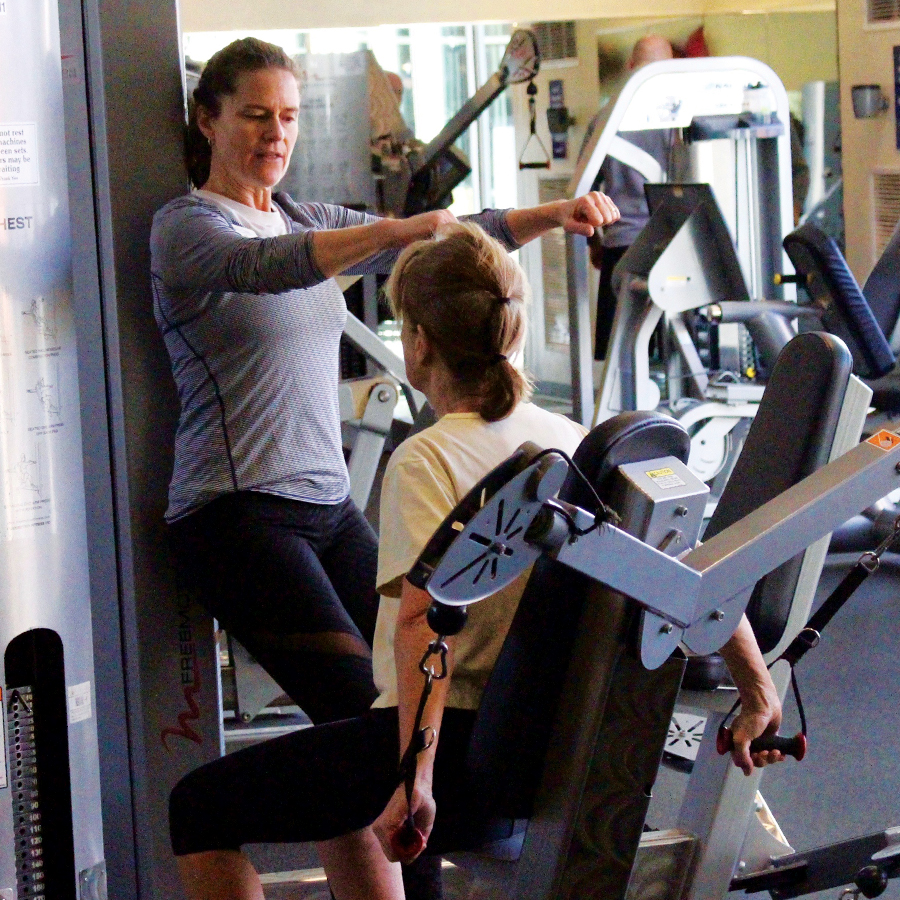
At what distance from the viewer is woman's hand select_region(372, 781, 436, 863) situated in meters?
1.31

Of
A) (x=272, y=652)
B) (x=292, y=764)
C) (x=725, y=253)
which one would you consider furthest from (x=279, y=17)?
(x=292, y=764)

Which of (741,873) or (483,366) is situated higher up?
(483,366)

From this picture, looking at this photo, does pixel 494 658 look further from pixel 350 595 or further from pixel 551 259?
pixel 551 259

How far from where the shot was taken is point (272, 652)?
1867 mm

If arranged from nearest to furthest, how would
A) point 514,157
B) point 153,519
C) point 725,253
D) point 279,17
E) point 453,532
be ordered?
point 453,532
point 153,519
point 725,253
point 279,17
point 514,157

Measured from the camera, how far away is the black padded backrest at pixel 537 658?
1.34 m

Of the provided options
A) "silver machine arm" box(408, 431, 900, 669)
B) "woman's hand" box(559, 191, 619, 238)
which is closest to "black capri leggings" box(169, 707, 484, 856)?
"silver machine arm" box(408, 431, 900, 669)

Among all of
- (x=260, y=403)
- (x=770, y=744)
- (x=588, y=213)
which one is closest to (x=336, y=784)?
(x=770, y=744)

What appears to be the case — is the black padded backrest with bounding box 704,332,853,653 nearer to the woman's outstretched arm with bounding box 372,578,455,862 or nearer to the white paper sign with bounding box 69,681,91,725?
the woman's outstretched arm with bounding box 372,578,455,862

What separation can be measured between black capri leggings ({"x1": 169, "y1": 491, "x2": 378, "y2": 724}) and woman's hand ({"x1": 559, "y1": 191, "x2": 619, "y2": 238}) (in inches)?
23.0

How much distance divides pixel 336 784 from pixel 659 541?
0.49 metres

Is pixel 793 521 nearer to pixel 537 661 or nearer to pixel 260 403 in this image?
pixel 537 661

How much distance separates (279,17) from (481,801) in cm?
559

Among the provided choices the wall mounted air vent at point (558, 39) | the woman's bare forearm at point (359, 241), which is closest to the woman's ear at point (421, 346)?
the woman's bare forearm at point (359, 241)
